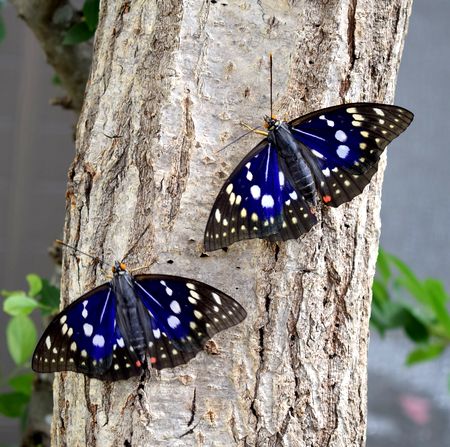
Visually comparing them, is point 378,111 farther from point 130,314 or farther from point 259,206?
point 130,314

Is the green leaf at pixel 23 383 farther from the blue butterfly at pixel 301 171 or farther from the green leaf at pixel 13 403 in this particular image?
the blue butterfly at pixel 301 171

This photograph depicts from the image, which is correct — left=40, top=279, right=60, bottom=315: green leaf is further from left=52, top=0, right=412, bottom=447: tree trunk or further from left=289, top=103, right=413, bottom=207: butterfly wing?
left=289, top=103, right=413, bottom=207: butterfly wing

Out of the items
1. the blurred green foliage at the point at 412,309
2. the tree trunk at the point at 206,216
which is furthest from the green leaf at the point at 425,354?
the tree trunk at the point at 206,216

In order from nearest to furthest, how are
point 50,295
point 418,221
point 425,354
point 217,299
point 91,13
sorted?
point 217,299 < point 91,13 < point 50,295 < point 425,354 < point 418,221

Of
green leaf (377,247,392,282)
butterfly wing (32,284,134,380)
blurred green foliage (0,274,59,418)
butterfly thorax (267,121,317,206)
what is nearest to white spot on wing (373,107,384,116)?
butterfly thorax (267,121,317,206)

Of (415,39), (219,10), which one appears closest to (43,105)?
(415,39)

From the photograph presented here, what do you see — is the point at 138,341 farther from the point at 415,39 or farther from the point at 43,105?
the point at 43,105

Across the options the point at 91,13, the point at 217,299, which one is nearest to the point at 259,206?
the point at 217,299
